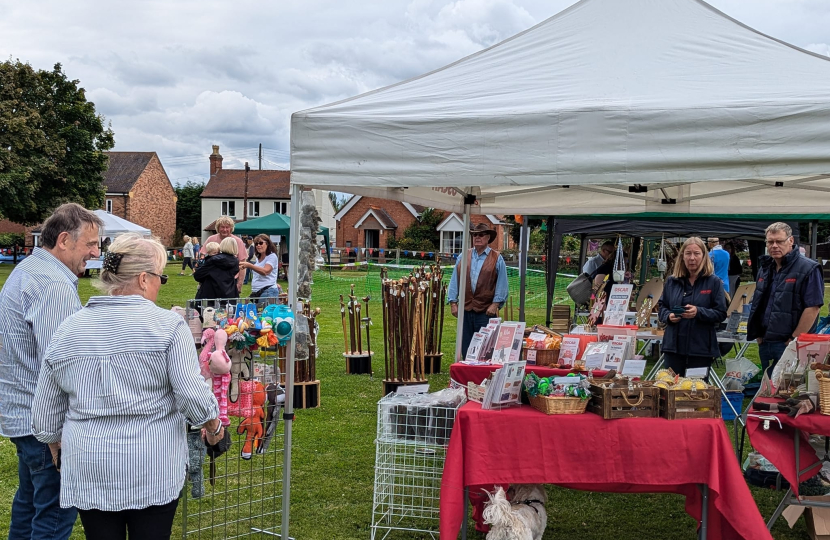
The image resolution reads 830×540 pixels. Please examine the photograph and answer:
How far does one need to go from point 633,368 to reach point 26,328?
282cm

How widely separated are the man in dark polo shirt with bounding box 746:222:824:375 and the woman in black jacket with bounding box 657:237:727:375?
0.48 m

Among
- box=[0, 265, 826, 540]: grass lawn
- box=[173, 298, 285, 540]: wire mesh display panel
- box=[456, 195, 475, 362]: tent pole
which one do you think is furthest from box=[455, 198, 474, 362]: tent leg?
box=[173, 298, 285, 540]: wire mesh display panel

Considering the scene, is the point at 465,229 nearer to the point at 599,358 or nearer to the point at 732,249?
the point at 599,358

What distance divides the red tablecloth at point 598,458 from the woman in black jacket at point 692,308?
1.64 metres

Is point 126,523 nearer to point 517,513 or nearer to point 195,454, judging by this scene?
point 195,454

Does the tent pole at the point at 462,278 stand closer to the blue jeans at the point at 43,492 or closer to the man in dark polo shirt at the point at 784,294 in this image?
the man in dark polo shirt at the point at 784,294

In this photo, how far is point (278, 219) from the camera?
2442cm

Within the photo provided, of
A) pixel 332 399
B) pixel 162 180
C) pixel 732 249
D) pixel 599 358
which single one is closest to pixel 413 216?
pixel 162 180

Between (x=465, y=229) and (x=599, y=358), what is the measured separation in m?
1.99

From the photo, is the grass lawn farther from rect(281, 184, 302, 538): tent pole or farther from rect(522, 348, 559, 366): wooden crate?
rect(522, 348, 559, 366): wooden crate

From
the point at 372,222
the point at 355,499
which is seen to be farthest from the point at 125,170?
the point at 355,499

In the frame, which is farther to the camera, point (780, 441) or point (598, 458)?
point (780, 441)

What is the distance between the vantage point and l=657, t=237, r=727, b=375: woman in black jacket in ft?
16.1

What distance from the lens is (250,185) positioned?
55.2 m
